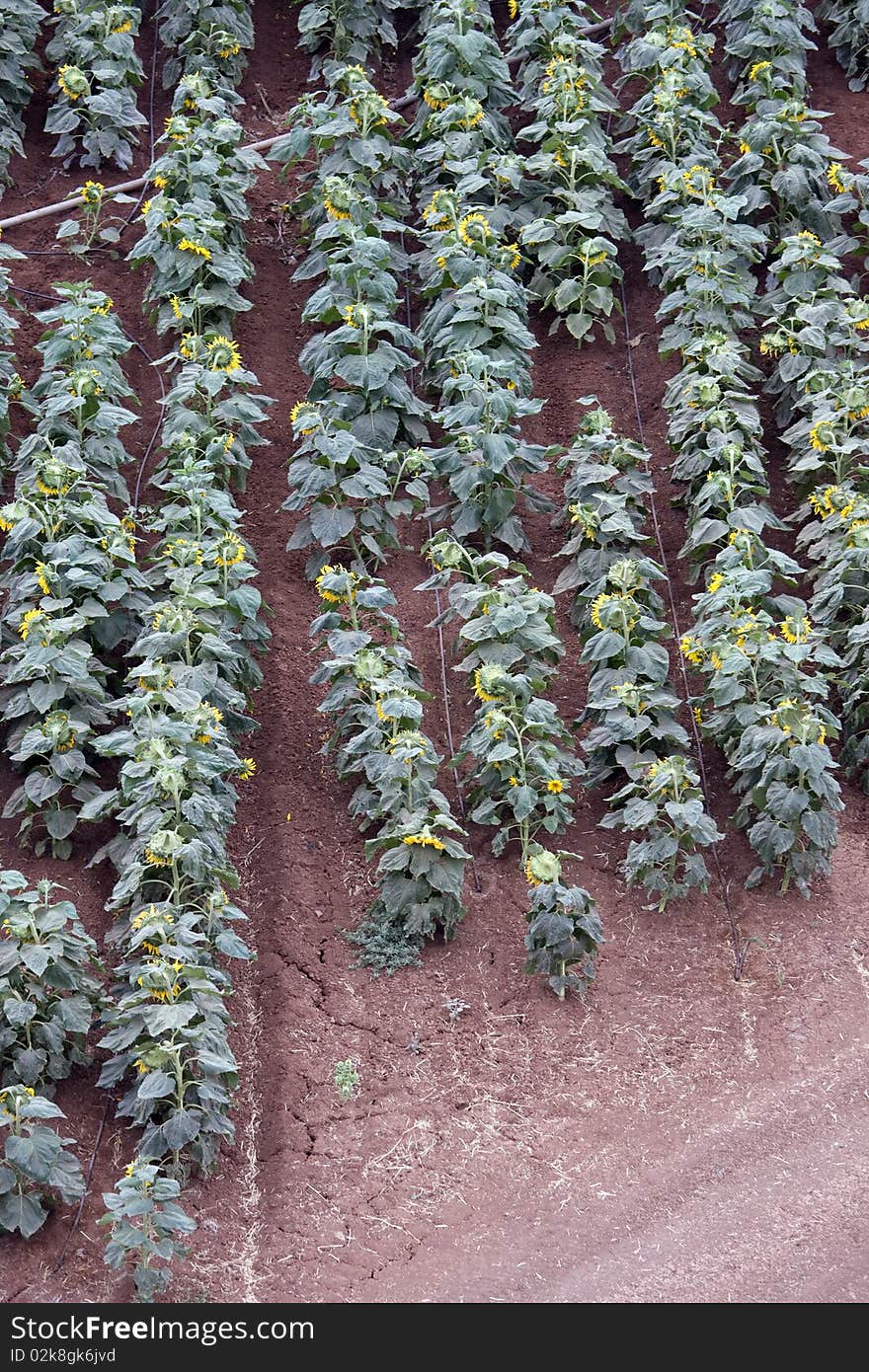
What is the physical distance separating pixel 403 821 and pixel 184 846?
112 cm

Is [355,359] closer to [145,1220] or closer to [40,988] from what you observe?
[40,988]

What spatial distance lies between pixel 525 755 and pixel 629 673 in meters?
0.79

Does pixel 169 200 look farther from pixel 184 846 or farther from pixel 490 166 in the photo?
pixel 184 846

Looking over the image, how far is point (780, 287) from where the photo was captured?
40.6 ft

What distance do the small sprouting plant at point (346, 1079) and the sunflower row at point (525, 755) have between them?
3.09 feet

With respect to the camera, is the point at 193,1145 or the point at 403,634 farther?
the point at 403,634

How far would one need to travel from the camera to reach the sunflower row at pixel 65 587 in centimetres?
916

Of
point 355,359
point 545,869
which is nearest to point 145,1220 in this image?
point 545,869

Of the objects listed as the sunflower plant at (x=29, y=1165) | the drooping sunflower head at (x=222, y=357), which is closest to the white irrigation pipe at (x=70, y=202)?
the drooping sunflower head at (x=222, y=357)

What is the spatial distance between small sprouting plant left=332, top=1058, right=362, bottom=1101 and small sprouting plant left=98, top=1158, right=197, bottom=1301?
1186 mm

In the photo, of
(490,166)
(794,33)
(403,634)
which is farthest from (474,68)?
(403,634)

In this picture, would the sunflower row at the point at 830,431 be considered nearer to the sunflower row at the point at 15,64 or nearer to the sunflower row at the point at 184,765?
the sunflower row at the point at 184,765

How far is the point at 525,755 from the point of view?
9117mm

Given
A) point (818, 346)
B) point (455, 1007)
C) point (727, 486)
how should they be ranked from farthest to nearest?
point (818, 346) → point (727, 486) → point (455, 1007)
